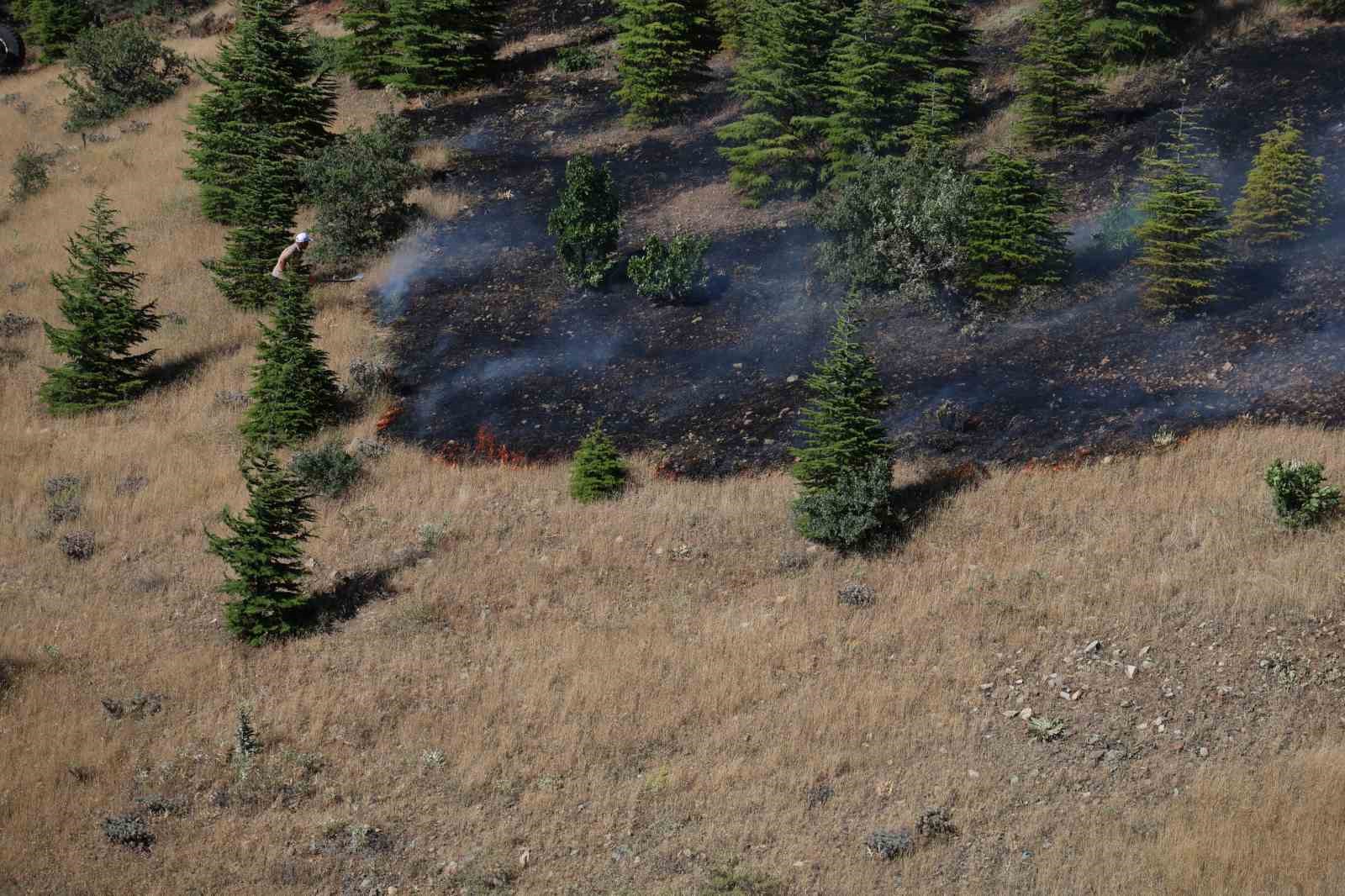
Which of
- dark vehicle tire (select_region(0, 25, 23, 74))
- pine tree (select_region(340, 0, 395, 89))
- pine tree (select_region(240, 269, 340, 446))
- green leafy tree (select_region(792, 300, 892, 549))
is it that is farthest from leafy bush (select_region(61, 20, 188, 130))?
green leafy tree (select_region(792, 300, 892, 549))

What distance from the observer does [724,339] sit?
21766mm

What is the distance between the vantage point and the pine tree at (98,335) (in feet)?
73.5

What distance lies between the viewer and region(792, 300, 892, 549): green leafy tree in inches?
629

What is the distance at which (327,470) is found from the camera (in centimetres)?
1912

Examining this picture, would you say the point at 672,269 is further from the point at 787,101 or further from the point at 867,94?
the point at 867,94

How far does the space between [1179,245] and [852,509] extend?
777cm

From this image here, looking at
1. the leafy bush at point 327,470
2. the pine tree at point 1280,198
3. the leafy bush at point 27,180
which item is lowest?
the leafy bush at point 327,470

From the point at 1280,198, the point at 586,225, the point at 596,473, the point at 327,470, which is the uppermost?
the point at 1280,198

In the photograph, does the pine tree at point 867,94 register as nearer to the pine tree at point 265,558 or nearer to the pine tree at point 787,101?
the pine tree at point 787,101

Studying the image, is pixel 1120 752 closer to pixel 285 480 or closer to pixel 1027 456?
pixel 1027 456

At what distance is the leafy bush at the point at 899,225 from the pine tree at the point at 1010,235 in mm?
414

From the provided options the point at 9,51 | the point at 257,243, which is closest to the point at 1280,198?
the point at 257,243

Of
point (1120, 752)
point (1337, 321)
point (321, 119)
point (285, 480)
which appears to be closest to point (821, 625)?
point (1120, 752)

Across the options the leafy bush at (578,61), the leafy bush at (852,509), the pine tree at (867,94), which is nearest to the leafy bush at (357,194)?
the leafy bush at (578,61)
